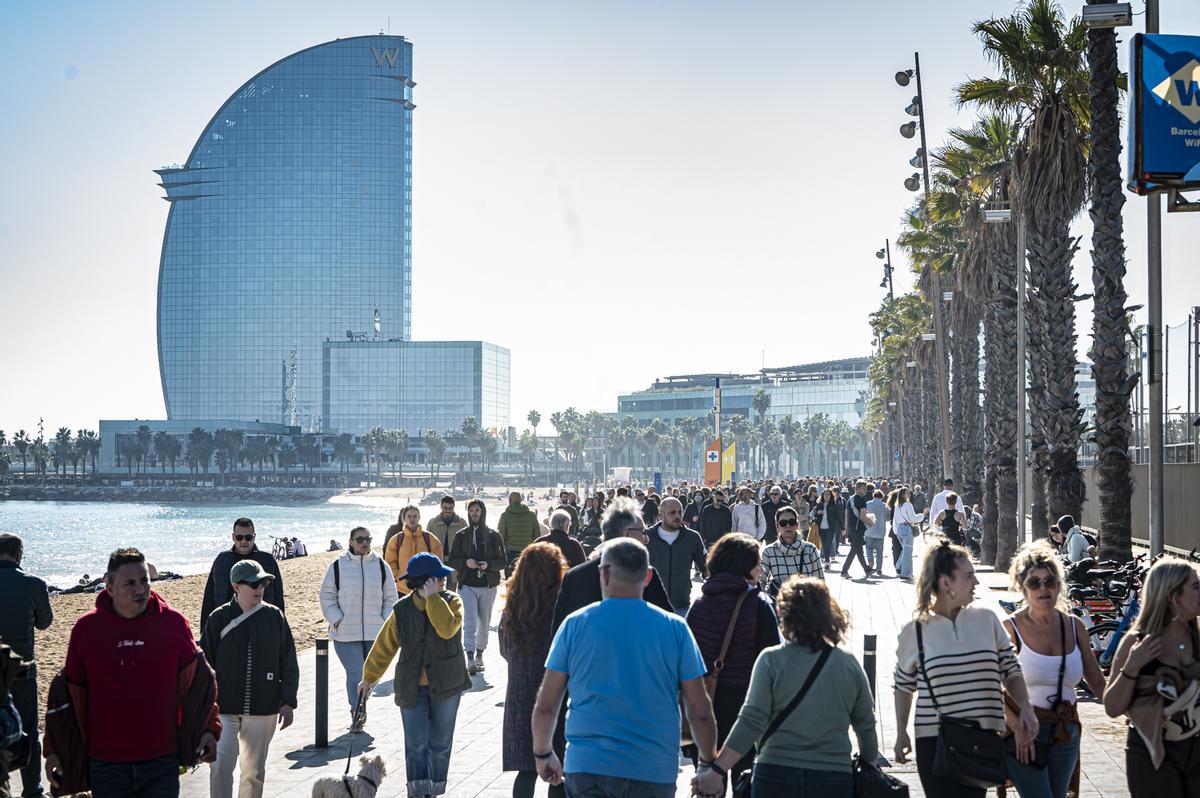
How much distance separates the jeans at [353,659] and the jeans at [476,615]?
2.56m

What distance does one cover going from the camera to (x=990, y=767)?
551cm

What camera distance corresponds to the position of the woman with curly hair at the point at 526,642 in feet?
22.8

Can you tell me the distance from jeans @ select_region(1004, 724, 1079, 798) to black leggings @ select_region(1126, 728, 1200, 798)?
1.42 feet

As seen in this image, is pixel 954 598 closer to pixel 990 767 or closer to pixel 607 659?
pixel 990 767

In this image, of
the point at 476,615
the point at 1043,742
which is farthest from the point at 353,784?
the point at 476,615

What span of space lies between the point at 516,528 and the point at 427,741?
817 cm

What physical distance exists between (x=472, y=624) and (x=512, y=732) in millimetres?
6939

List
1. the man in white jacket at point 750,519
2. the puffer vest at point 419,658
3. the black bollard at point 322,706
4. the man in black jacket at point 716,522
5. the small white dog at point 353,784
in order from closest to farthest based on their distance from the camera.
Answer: the small white dog at point 353,784, the puffer vest at point 419,658, the black bollard at point 322,706, the man in white jacket at point 750,519, the man in black jacket at point 716,522

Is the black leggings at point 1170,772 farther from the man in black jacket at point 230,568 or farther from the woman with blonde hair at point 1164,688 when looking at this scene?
the man in black jacket at point 230,568

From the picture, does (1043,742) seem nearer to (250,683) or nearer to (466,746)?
(250,683)

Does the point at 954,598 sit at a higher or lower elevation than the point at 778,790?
higher

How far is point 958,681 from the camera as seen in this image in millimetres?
5609

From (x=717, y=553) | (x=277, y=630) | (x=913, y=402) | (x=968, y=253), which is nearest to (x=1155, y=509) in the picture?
(x=717, y=553)

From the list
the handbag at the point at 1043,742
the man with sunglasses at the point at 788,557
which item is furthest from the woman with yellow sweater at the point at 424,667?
the man with sunglasses at the point at 788,557
